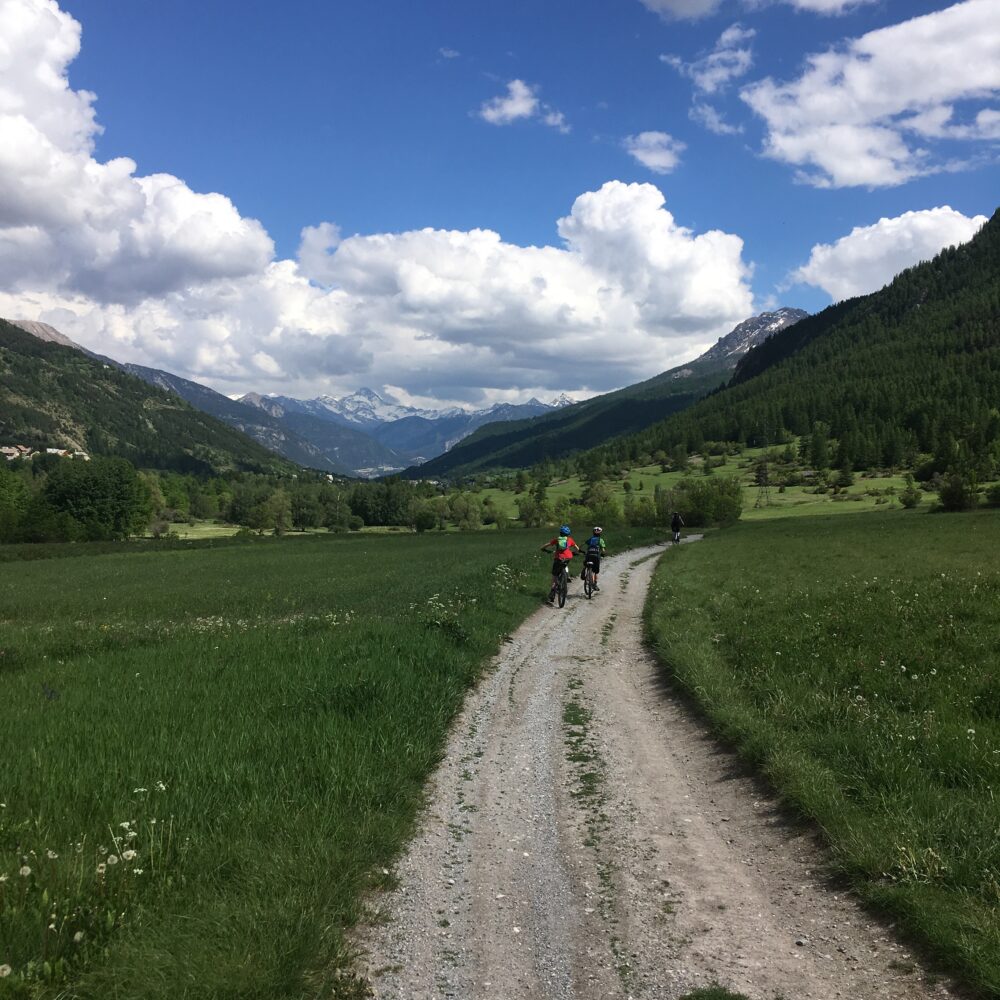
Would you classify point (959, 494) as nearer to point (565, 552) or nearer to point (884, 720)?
point (565, 552)

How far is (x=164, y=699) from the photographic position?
34.3 feet

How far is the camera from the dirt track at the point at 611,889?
15.2 ft

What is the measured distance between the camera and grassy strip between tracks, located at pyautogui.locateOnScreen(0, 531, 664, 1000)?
4.41 metres

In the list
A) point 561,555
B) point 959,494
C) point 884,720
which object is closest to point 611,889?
point 884,720

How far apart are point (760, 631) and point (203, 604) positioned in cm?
2332

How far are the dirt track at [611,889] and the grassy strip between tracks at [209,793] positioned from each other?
633 mm

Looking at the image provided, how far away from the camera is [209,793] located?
6.78m

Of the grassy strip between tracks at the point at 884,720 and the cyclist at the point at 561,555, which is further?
the cyclist at the point at 561,555

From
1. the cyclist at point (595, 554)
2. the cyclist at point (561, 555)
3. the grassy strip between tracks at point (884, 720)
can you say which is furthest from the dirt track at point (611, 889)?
the cyclist at point (595, 554)

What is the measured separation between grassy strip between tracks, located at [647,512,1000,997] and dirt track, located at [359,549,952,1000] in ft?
1.31

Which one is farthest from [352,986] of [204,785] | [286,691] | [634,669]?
[634,669]

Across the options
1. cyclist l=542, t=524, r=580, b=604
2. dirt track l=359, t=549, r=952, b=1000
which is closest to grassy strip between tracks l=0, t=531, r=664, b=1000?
dirt track l=359, t=549, r=952, b=1000

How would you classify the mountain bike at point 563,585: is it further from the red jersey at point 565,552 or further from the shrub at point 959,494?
the shrub at point 959,494

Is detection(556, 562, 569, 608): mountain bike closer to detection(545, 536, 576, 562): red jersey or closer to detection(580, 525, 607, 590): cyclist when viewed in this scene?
detection(545, 536, 576, 562): red jersey
